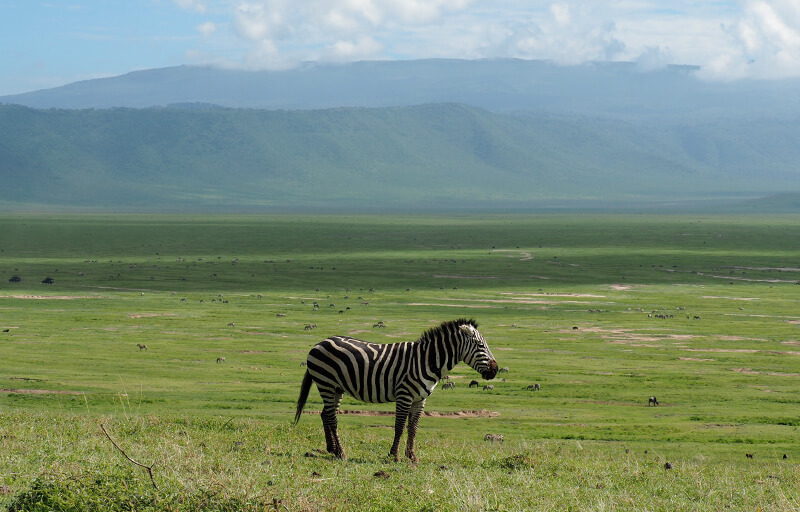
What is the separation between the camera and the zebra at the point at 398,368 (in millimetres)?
15055

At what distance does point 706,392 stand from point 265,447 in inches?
610

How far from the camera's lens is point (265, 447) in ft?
50.9

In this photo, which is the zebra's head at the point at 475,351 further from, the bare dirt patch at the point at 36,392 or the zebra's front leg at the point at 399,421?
the bare dirt patch at the point at 36,392

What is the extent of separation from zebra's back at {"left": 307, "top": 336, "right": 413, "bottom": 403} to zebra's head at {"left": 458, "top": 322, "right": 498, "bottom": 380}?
842mm

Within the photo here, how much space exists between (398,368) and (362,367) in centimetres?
54

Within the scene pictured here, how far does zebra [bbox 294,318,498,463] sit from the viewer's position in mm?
15055

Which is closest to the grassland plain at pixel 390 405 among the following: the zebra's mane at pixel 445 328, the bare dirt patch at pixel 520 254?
the zebra's mane at pixel 445 328

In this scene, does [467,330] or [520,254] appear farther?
[520,254]

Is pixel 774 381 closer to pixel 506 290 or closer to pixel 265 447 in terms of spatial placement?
pixel 265 447

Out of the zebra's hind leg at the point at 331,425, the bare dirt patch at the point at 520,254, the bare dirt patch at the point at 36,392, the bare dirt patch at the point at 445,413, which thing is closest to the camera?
the zebra's hind leg at the point at 331,425

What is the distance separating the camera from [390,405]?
79.6 feet

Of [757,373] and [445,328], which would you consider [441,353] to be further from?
[757,373]

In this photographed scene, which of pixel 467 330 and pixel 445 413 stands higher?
pixel 467 330

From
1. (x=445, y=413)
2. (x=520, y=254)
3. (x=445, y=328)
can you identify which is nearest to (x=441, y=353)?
(x=445, y=328)
